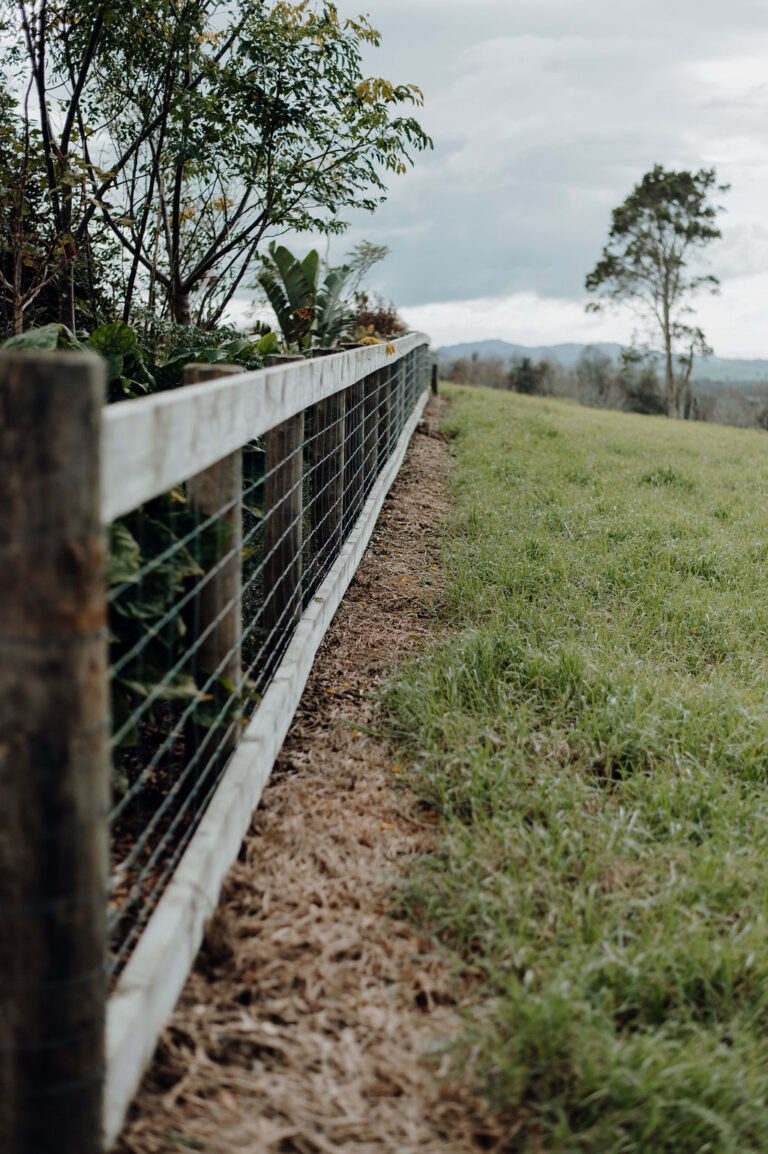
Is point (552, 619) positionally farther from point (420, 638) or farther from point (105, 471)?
point (105, 471)

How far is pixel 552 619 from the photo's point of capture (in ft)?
15.0

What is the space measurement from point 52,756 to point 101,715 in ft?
0.36

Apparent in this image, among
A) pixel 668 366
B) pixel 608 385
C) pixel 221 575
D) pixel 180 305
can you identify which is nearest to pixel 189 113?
pixel 180 305

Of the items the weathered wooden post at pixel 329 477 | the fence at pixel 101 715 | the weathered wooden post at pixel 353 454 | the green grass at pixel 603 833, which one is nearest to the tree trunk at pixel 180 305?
the weathered wooden post at pixel 353 454

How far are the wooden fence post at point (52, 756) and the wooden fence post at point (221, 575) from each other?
3.31ft

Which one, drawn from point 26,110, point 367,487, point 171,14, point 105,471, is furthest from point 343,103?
point 105,471

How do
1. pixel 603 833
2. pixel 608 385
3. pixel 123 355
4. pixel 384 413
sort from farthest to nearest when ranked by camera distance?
pixel 608 385, pixel 384 413, pixel 123 355, pixel 603 833

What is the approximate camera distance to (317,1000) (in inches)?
86.7

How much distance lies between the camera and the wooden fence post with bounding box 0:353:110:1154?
146 cm

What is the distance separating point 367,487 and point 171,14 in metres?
4.76

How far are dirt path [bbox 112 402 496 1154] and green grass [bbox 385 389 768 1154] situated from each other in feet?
0.39

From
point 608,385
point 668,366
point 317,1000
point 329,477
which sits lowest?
point 317,1000

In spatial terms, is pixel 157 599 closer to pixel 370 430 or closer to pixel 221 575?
pixel 221 575

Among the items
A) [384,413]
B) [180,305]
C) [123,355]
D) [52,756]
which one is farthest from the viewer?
[180,305]
